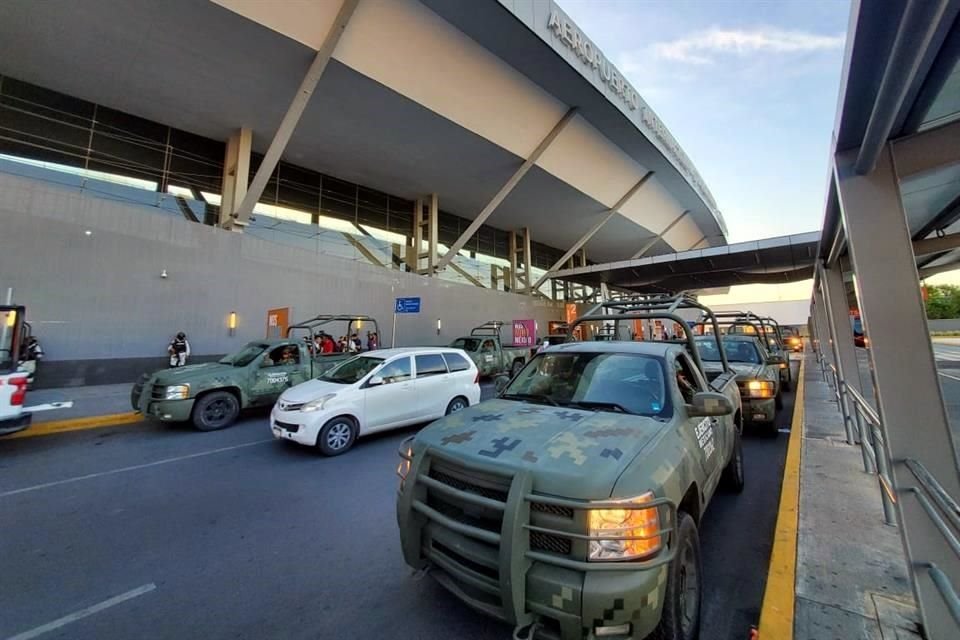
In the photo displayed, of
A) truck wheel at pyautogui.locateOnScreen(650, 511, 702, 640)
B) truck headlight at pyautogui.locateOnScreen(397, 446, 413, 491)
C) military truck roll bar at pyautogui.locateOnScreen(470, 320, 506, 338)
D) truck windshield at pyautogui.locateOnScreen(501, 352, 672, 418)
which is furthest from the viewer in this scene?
military truck roll bar at pyautogui.locateOnScreen(470, 320, 506, 338)

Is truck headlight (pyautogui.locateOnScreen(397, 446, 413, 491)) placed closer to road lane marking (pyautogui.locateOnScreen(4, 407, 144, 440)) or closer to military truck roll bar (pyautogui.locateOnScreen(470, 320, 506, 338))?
road lane marking (pyautogui.locateOnScreen(4, 407, 144, 440))

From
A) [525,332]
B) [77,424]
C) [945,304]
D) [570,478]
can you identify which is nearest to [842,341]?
[570,478]

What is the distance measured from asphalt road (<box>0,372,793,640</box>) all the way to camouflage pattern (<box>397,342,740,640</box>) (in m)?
0.68

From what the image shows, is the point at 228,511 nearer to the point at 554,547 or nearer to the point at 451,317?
the point at 554,547

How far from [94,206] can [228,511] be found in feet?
42.0

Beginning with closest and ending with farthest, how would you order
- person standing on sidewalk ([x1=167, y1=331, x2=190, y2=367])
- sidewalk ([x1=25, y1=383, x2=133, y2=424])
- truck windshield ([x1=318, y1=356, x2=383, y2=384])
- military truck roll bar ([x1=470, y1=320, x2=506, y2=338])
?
truck windshield ([x1=318, y1=356, x2=383, y2=384]) < sidewalk ([x1=25, y1=383, x2=133, y2=424]) < person standing on sidewalk ([x1=167, y1=331, x2=190, y2=367]) < military truck roll bar ([x1=470, y1=320, x2=506, y2=338])

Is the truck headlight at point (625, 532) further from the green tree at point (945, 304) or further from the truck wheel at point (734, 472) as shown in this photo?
the green tree at point (945, 304)

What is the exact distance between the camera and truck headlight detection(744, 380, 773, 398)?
6.09m

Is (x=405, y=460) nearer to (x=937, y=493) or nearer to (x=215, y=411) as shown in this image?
(x=937, y=493)

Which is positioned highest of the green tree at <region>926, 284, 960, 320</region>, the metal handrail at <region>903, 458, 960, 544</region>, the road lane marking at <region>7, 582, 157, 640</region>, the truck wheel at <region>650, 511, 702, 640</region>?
the green tree at <region>926, 284, 960, 320</region>

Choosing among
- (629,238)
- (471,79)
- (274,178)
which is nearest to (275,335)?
(274,178)

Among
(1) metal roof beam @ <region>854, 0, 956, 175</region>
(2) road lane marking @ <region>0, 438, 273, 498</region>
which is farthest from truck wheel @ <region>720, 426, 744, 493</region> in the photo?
(2) road lane marking @ <region>0, 438, 273, 498</region>

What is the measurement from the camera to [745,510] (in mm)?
3908

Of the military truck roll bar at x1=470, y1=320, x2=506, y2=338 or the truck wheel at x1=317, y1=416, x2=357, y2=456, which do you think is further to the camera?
the military truck roll bar at x1=470, y1=320, x2=506, y2=338
